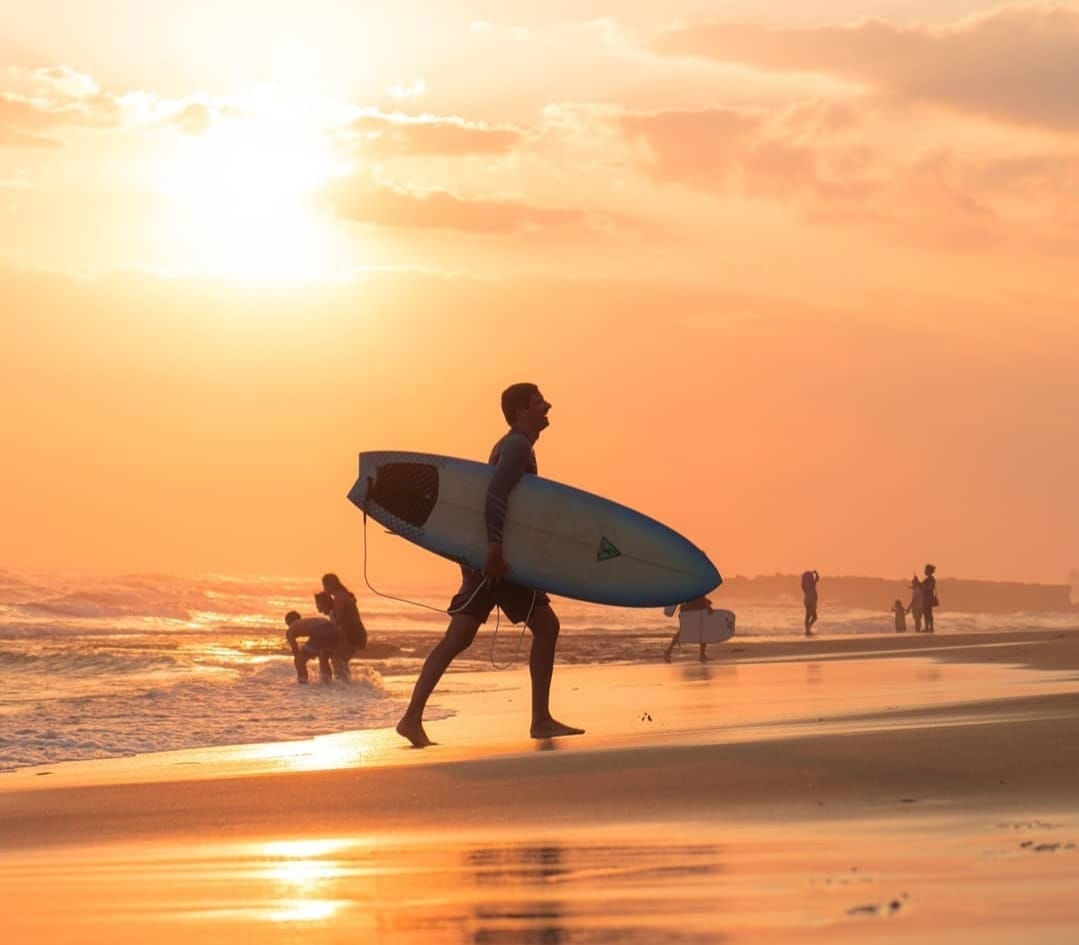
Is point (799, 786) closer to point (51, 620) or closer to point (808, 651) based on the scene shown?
point (808, 651)

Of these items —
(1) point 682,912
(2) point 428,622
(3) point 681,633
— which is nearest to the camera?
(1) point 682,912

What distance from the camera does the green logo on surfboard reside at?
10.4m

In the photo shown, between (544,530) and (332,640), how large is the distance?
8988 mm

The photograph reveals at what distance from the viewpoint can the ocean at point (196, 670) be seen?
11281mm

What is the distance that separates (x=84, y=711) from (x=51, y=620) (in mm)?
35022

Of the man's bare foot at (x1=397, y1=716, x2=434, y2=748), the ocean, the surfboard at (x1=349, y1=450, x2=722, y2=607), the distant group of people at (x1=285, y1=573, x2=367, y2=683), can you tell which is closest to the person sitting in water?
the distant group of people at (x1=285, y1=573, x2=367, y2=683)

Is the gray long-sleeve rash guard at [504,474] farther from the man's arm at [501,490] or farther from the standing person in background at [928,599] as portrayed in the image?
the standing person in background at [928,599]

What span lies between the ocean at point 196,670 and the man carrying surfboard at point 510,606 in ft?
2.26

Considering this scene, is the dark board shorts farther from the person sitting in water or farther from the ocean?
the person sitting in water

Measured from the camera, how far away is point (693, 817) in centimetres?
520

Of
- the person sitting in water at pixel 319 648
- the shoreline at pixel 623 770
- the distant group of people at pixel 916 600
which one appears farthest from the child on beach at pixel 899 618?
the shoreline at pixel 623 770

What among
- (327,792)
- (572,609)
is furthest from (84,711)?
(572,609)

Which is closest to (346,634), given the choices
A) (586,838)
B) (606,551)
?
(606,551)

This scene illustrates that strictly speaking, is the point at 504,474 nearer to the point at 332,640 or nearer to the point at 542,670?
the point at 542,670
